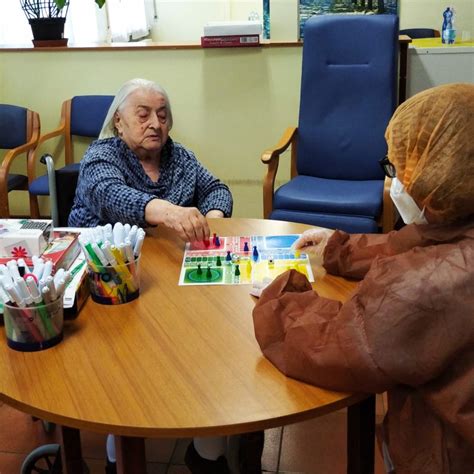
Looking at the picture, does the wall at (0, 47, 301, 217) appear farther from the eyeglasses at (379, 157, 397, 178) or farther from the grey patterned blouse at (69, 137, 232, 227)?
the eyeglasses at (379, 157, 397, 178)

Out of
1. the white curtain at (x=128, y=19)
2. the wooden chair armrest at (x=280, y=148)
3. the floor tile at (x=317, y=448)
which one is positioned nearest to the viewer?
the floor tile at (x=317, y=448)

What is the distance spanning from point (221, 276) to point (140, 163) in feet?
2.18

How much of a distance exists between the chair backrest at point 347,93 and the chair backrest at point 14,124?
1586 millimetres

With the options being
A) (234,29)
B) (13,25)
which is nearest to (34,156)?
(13,25)

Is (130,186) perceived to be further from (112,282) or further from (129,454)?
(129,454)

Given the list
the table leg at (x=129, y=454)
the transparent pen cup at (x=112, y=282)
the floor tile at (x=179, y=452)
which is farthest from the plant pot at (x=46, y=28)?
the table leg at (x=129, y=454)

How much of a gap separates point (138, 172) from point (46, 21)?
211 centimetres

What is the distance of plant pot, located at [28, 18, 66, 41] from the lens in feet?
12.1

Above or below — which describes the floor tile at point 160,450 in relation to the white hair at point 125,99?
below

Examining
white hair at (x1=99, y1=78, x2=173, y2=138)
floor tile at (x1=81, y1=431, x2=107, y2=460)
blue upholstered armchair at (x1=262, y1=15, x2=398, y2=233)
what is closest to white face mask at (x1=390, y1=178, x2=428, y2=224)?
white hair at (x1=99, y1=78, x2=173, y2=138)

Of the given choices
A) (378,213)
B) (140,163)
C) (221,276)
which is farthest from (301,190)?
(221,276)

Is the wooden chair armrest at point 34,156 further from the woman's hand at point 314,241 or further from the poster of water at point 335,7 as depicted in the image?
the woman's hand at point 314,241

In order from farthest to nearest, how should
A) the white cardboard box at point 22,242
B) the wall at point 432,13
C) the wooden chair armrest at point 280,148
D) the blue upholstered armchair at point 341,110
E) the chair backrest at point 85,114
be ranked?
Answer: the wall at point 432,13, the chair backrest at point 85,114, the blue upholstered armchair at point 341,110, the wooden chair armrest at point 280,148, the white cardboard box at point 22,242

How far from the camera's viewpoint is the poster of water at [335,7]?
367cm
